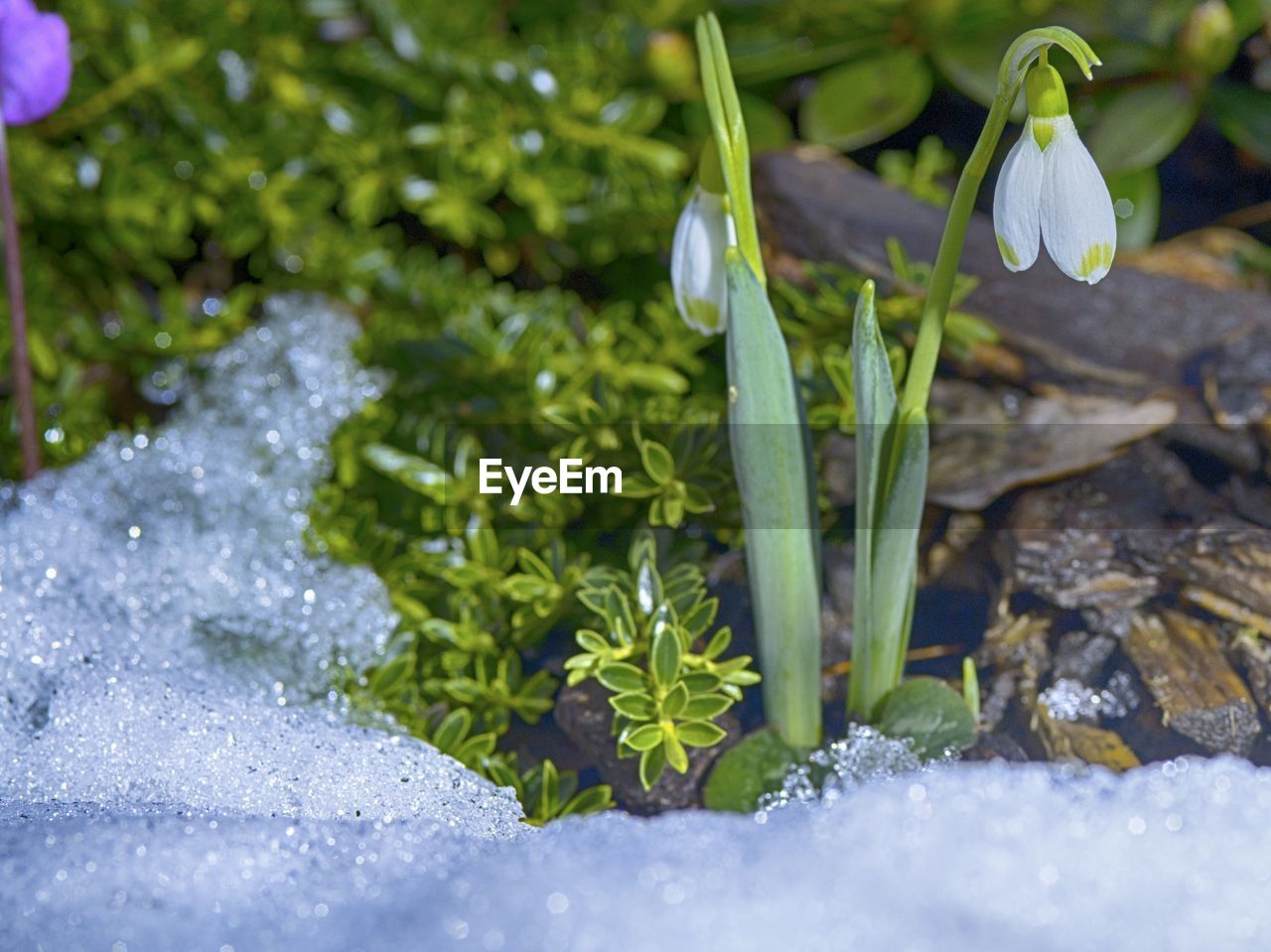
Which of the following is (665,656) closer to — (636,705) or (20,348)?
(636,705)

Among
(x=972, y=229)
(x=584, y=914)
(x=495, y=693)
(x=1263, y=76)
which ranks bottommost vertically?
(x=495, y=693)

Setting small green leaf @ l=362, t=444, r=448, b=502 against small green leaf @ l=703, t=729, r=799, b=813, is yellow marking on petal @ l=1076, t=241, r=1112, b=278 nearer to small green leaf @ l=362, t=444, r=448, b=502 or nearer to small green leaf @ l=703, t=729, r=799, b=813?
small green leaf @ l=703, t=729, r=799, b=813

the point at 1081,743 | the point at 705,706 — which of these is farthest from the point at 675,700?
the point at 1081,743

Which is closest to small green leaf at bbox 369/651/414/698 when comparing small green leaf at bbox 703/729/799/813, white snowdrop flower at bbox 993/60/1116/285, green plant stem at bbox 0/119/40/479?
small green leaf at bbox 703/729/799/813

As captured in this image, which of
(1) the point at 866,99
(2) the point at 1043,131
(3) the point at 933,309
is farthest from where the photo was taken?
(1) the point at 866,99

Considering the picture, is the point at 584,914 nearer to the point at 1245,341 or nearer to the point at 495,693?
the point at 495,693

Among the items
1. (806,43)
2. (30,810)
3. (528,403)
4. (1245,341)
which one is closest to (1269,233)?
(1245,341)
